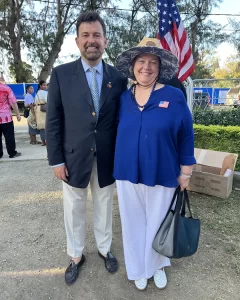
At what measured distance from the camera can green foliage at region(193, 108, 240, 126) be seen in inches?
243

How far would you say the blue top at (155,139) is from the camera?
5.79 ft

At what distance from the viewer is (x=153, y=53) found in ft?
6.01

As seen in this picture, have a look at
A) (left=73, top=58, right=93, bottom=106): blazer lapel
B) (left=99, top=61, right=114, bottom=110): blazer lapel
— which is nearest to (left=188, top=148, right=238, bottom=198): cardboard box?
(left=99, top=61, right=114, bottom=110): blazer lapel

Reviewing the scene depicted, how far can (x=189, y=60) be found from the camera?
423cm

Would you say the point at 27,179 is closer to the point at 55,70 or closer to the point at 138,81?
the point at 55,70

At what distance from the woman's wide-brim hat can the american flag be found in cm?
234

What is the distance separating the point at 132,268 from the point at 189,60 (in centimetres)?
A: 333

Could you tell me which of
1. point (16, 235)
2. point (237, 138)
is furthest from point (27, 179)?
point (237, 138)

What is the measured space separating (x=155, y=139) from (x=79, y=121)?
1.89ft

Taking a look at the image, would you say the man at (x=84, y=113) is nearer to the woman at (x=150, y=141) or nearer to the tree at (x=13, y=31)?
the woman at (x=150, y=141)

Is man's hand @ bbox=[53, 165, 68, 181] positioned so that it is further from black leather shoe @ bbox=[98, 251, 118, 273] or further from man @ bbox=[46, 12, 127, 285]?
black leather shoe @ bbox=[98, 251, 118, 273]

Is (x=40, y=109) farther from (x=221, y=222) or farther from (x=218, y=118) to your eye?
(x=221, y=222)

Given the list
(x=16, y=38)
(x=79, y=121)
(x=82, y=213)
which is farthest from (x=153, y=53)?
(x=16, y=38)

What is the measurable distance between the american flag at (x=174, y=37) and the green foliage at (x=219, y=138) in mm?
1158
